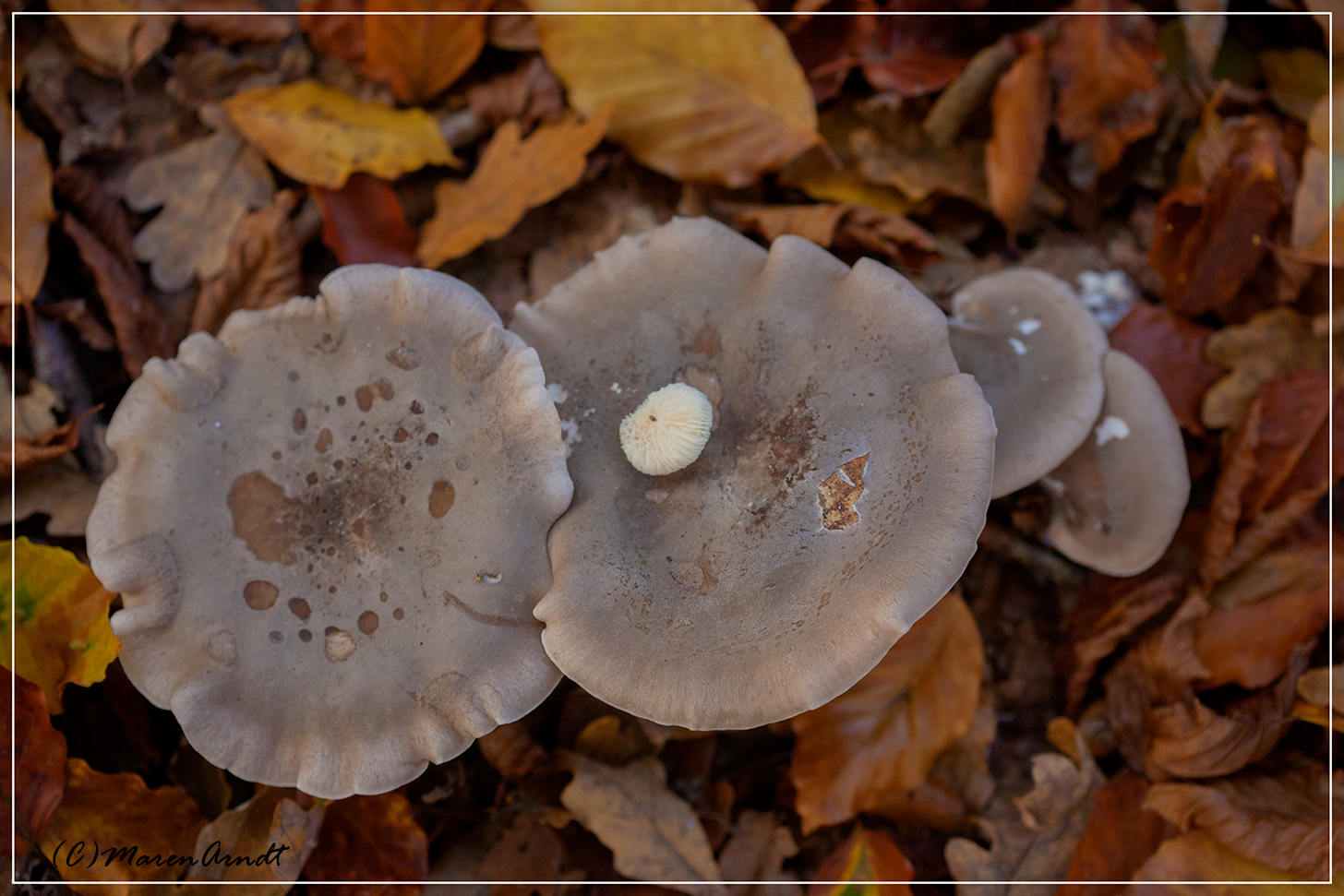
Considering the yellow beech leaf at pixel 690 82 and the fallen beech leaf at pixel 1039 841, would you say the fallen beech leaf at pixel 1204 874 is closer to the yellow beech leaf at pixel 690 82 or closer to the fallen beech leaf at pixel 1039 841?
the fallen beech leaf at pixel 1039 841

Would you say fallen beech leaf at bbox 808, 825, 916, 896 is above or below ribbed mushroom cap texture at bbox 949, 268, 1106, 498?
below

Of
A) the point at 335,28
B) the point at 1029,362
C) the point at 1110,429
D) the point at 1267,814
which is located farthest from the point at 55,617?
the point at 1267,814

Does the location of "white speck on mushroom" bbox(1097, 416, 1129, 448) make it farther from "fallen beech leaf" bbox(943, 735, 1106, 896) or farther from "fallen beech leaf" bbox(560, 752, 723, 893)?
"fallen beech leaf" bbox(560, 752, 723, 893)

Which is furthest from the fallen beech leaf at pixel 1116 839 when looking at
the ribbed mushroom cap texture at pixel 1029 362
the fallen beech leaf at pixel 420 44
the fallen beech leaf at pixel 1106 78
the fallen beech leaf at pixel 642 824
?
the fallen beech leaf at pixel 420 44

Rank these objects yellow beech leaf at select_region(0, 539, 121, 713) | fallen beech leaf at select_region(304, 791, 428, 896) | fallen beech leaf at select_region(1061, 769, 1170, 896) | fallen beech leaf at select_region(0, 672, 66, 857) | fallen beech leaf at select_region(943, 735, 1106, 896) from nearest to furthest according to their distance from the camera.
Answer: fallen beech leaf at select_region(0, 672, 66, 857) → yellow beech leaf at select_region(0, 539, 121, 713) → fallen beech leaf at select_region(304, 791, 428, 896) → fallen beech leaf at select_region(1061, 769, 1170, 896) → fallen beech leaf at select_region(943, 735, 1106, 896)

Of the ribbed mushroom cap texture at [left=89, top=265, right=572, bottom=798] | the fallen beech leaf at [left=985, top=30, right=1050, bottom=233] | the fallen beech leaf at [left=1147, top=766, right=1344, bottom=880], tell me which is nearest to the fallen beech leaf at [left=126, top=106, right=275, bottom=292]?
the ribbed mushroom cap texture at [left=89, top=265, right=572, bottom=798]

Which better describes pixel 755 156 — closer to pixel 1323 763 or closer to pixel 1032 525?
pixel 1032 525

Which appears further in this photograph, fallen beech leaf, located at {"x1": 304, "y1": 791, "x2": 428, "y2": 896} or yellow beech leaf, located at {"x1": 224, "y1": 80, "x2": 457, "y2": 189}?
yellow beech leaf, located at {"x1": 224, "y1": 80, "x2": 457, "y2": 189}
